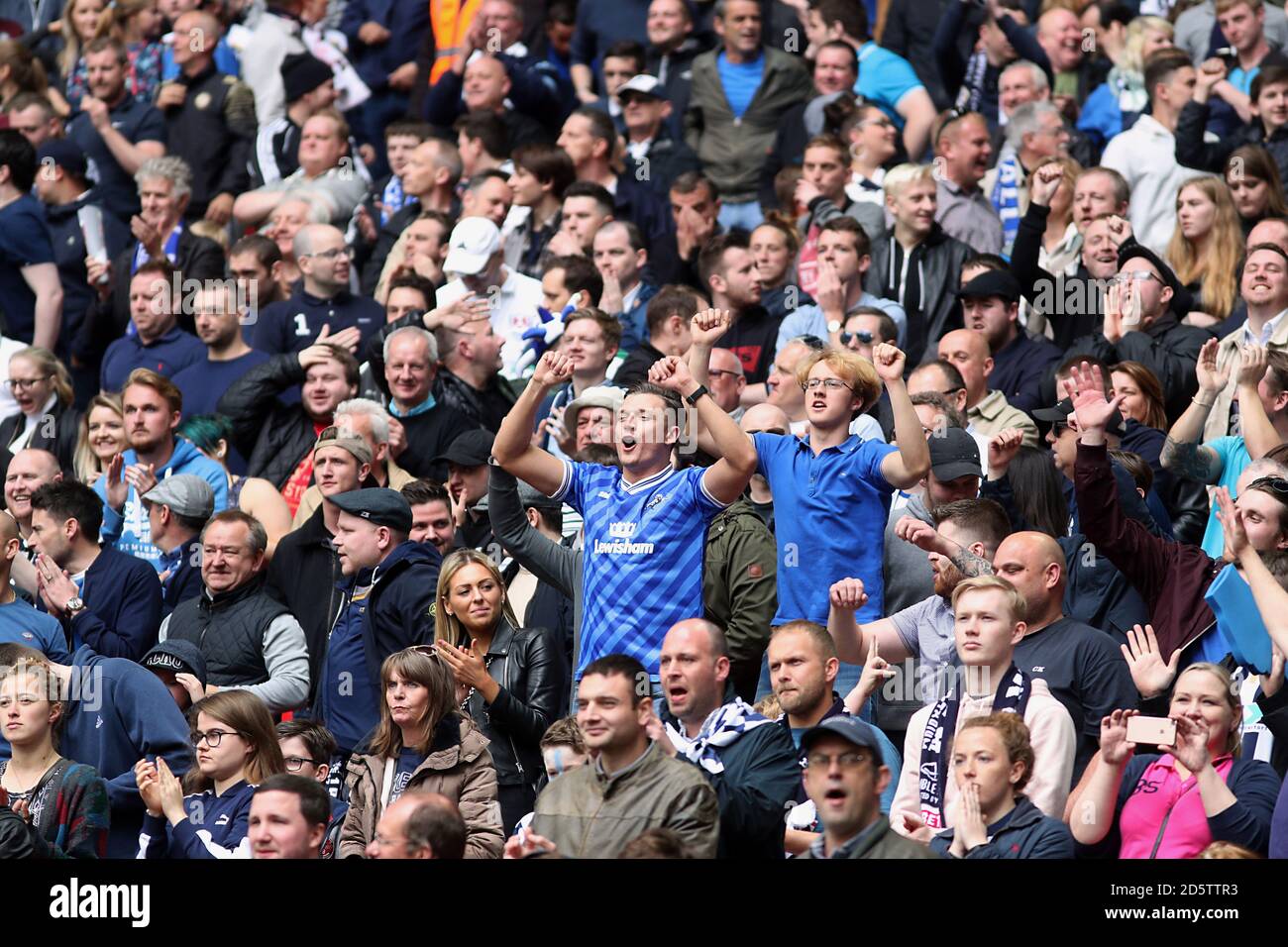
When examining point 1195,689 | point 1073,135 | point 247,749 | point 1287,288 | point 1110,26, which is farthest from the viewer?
point 1110,26

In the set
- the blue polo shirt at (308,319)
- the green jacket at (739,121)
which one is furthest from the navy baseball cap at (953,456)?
the green jacket at (739,121)

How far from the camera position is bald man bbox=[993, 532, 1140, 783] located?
8539mm

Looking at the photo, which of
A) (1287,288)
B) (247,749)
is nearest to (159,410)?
(247,749)

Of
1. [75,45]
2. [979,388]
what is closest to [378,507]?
[979,388]

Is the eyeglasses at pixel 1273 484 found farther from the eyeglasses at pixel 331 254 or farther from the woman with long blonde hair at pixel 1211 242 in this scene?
the eyeglasses at pixel 331 254

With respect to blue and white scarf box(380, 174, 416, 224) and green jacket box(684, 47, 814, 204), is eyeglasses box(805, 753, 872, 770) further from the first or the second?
blue and white scarf box(380, 174, 416, 224)

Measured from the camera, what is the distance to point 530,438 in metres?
9.11

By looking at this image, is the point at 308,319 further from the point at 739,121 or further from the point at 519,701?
the point at 519,701

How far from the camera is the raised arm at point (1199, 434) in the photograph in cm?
1006

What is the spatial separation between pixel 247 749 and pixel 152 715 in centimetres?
64

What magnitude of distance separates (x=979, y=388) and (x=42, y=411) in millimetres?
5190
